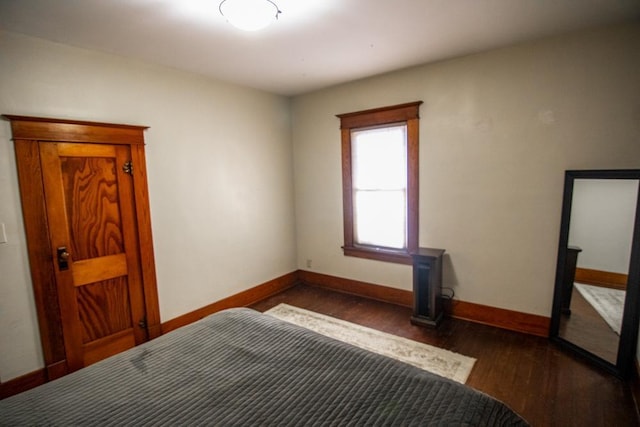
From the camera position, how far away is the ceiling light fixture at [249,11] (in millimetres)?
1825

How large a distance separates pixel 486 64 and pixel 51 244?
13.6 ft

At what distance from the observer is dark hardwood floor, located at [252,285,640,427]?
196cm

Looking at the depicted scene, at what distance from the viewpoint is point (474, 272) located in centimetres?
324

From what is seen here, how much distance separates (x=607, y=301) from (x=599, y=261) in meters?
0.32

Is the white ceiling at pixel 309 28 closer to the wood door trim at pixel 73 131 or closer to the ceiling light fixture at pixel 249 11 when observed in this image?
the ceiling light fixture at pixel 249 11

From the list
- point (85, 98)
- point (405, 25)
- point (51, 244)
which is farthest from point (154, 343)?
point (405, 25)

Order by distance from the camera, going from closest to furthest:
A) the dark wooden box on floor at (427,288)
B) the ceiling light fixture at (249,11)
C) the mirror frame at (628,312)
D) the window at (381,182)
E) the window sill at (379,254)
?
the ceiling light fixture at (249,11), the mirror frame at (628,312), the dark wooden box on floor at (427,288), the window at (381,182), the window sill at (379,254)

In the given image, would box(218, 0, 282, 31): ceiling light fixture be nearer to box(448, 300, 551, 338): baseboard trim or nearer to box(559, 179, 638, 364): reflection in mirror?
box(559, 179, 638, 364): reflection in mirror

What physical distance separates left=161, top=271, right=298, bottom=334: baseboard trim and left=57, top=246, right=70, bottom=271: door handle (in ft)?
3.45

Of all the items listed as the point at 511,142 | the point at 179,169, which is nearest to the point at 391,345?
the point at 511,142

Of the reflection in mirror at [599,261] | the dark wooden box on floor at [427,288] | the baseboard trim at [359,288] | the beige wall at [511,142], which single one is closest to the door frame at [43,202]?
the beige wall at [511,142]

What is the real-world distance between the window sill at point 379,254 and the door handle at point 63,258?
2.95m

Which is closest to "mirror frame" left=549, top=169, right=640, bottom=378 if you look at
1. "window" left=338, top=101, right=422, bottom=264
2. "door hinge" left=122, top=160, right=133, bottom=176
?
"window" left=338, top=101, right=422, bottom=264

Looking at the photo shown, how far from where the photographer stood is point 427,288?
322 cm
